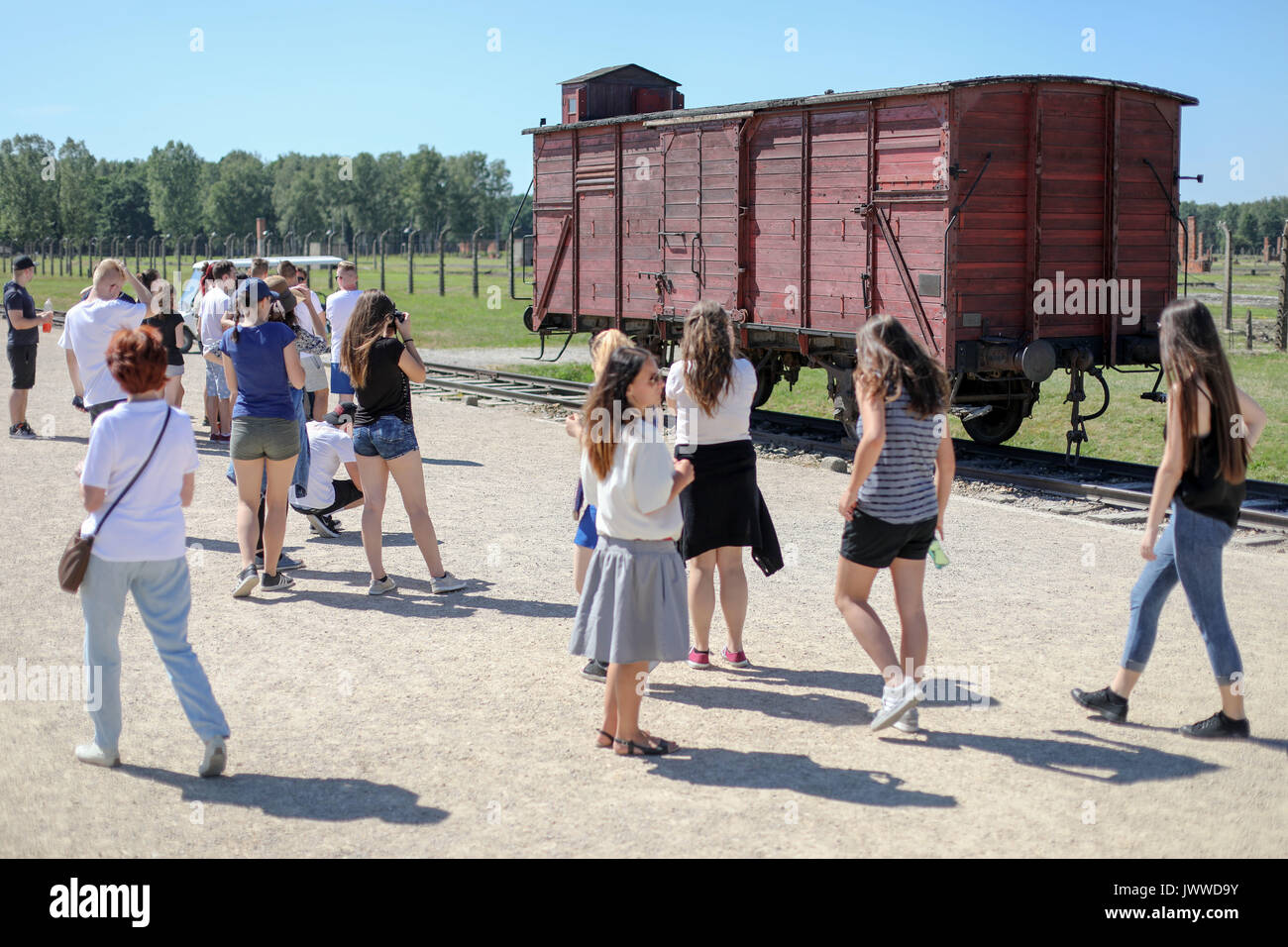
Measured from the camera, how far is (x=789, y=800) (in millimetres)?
5172

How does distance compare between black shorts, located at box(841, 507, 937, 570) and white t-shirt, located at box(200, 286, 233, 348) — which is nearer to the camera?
black shorts, located at box(841, 507, 937, 570)

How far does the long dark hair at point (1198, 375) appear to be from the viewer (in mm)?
5445

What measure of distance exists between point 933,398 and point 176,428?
3.18 m

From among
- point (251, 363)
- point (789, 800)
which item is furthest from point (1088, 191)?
point (789, 800)

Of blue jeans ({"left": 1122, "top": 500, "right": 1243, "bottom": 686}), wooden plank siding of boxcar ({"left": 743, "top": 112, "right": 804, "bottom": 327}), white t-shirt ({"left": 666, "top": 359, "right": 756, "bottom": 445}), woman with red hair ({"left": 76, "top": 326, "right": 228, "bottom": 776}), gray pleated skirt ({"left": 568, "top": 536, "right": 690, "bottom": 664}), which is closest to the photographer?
woman with red hair ({"left": 76, "top": 326, "right": 228, "bottom": 776})

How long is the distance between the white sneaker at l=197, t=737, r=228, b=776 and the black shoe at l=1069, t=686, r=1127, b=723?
12.7 feet

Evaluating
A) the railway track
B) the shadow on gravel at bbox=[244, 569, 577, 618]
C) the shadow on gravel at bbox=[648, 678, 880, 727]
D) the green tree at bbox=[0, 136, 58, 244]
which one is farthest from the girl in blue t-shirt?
the green tree at bbox=[0, 136, 58, 244]

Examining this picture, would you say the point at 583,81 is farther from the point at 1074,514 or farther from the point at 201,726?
the point at 201,726

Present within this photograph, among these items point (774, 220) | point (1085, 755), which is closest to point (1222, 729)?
point (1085, 755)

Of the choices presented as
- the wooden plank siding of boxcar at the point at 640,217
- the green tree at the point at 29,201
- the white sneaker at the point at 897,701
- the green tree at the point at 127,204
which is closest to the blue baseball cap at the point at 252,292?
the white sneaker at the point at 897,701

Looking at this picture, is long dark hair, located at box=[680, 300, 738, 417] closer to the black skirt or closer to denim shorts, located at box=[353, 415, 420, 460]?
the black skirt

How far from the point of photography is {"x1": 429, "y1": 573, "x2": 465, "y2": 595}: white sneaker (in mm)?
8352

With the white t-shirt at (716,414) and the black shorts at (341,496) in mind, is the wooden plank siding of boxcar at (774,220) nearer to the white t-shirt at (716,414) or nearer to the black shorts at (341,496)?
the black shorts at (341,496)

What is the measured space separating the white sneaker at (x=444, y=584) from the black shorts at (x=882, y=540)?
10.9 ft
